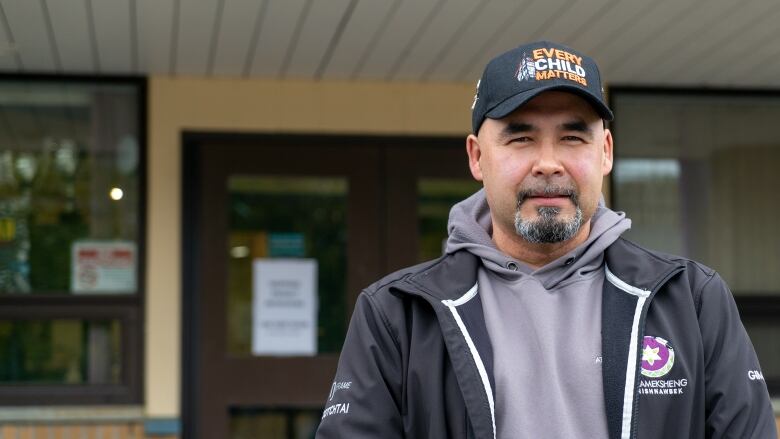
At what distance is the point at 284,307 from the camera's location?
20.0 feet

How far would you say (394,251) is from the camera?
6.18 m

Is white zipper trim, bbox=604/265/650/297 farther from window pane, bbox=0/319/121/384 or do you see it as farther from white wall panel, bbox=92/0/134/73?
Result: window pane, bbox=0/319/121/384

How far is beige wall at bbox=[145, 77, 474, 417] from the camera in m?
6.01

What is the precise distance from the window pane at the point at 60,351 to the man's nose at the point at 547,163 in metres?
4.42

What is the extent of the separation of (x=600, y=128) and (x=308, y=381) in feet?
13.8

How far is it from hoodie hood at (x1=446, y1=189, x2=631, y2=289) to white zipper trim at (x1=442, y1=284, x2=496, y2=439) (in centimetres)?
8

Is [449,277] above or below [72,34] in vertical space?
below

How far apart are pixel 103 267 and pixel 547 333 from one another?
14.6 feet

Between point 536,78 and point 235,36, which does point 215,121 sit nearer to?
point 235,36

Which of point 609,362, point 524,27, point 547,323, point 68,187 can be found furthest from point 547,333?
point 68,187

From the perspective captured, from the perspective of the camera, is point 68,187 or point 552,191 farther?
point 68,187

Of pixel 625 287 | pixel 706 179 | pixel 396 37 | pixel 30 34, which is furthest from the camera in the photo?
pixel 706 179

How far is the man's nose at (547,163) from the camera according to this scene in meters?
2.02

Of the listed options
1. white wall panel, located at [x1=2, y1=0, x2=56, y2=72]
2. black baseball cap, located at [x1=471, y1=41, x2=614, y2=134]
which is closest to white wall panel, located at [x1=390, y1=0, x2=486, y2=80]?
white wall panel, located at [x1=2, y1=0, x2=56, y2=72]
